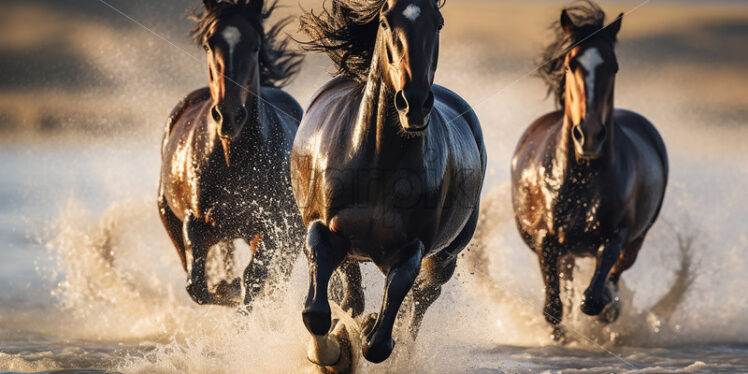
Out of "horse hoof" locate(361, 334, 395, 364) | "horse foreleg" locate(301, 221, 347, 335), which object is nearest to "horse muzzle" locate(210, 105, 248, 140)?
"horse foreleg" locate(301, 221, 347, 335)

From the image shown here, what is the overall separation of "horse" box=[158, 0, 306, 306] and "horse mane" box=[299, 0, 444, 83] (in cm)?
108

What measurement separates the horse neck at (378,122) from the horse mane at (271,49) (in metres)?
2.24

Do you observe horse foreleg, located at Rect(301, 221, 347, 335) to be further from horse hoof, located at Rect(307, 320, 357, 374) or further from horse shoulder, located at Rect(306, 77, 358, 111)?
horse shoulder, located at Rect(306, 77, 358, 111)

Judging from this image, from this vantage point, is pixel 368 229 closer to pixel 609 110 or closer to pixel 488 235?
pixel 609 110

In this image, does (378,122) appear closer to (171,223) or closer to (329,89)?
(329,89)

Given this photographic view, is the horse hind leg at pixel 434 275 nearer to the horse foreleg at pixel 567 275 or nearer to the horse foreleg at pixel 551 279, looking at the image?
the horse foreleg at pixel 551 279

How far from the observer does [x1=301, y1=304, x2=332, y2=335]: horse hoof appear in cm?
421

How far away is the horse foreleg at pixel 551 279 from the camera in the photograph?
23.5 feet

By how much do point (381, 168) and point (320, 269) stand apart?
1.56 ft

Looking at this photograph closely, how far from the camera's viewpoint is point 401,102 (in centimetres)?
388

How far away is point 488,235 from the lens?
31.0 feet

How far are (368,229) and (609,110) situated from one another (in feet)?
10.3

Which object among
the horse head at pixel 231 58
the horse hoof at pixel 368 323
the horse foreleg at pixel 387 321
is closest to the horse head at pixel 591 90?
the horse head at pixel 231 58

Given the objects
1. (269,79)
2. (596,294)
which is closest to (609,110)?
(596,294)
